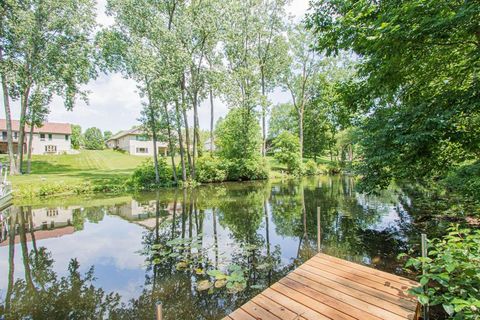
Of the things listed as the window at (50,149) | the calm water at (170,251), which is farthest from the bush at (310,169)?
the window at (50,149)

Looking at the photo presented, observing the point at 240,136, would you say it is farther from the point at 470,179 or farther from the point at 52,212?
the point at 470,179

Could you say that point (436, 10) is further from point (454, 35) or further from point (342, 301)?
point (342, 301)

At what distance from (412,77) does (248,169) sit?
17.1 meters

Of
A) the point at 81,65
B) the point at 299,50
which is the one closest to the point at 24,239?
the point at 81,65

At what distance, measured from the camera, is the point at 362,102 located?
7.07 m

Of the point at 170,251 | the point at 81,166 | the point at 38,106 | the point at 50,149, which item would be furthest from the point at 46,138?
the point at 170,251

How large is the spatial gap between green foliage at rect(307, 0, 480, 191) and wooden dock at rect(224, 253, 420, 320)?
3097 millimetres

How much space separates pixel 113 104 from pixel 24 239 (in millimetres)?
19444

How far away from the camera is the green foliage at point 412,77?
4.26 meters

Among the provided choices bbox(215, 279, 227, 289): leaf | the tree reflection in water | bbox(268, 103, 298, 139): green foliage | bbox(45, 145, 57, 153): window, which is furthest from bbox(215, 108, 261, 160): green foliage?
bbox(45, 145, 57, 153): window

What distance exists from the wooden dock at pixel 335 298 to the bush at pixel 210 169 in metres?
17.5

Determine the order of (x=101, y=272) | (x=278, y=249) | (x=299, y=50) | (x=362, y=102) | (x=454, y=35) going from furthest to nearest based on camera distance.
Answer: (x=299, y=50) → (x=362, y=102) → (x=278, y=249) → (x=101, y=272) → (x=454, y=35)

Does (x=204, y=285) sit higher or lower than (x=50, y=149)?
lower

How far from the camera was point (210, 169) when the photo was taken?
21.2 meters
